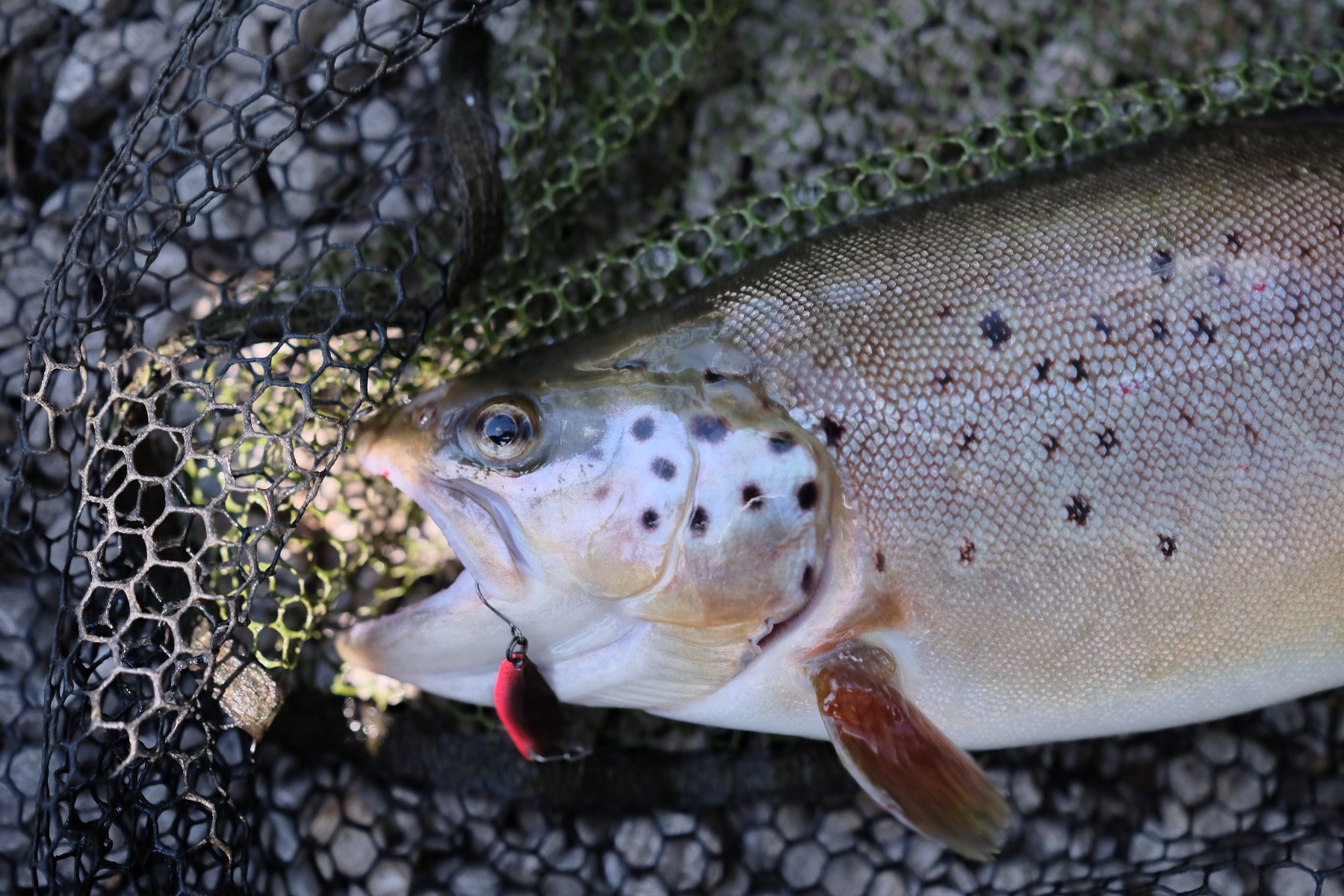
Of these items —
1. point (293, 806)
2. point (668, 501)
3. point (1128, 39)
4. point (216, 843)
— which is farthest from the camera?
point (1128, 39)

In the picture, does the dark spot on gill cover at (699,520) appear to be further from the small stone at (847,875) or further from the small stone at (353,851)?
the small stone at (353,851)

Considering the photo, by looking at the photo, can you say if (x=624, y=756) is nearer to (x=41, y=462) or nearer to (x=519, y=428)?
(x=519, y=428)

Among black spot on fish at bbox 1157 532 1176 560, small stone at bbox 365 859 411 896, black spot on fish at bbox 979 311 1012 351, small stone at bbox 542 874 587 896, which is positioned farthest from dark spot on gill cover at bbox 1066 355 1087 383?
small stone at bbox 365 859 411 896

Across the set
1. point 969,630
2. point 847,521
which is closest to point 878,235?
point 847,521

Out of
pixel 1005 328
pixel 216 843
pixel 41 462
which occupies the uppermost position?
pixel 1005 328

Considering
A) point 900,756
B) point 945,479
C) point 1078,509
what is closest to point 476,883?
point 900,756
